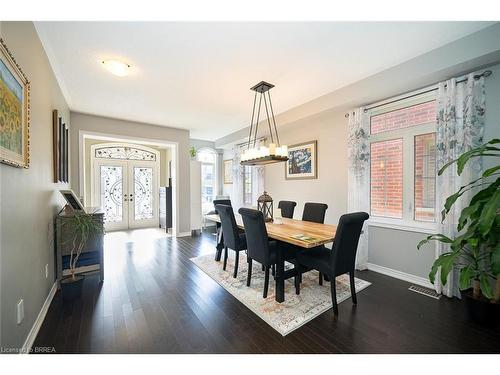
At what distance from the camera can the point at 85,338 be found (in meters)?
1.74

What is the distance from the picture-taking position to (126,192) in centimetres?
626

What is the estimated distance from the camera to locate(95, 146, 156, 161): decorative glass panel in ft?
19.3

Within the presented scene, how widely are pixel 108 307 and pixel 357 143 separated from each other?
3.73 m

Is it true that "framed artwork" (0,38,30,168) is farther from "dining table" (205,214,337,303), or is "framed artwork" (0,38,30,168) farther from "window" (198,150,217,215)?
"window" (198,150,217,215)

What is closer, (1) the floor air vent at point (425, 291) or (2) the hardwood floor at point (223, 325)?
(2) the hardwood floor at point (223, 325)

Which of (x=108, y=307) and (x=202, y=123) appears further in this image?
(x=202, y=123)

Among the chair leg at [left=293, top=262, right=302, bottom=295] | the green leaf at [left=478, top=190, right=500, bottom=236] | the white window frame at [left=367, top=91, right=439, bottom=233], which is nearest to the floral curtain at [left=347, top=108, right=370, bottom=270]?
the white window frame at [left=367, top=91, right=439, bottom=233]

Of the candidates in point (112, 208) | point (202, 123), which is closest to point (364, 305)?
point (202, 123)

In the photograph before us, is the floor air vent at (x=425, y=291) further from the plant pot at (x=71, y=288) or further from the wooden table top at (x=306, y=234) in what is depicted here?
the plant pot at (x=71, y=288)

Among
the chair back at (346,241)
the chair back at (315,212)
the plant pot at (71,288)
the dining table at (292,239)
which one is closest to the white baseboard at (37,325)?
the plant pot at (71,288)

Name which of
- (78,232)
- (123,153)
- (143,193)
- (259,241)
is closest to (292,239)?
(259,241)

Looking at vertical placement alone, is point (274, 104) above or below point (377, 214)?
above

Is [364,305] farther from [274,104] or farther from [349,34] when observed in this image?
[274,104]

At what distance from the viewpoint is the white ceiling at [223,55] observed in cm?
196
